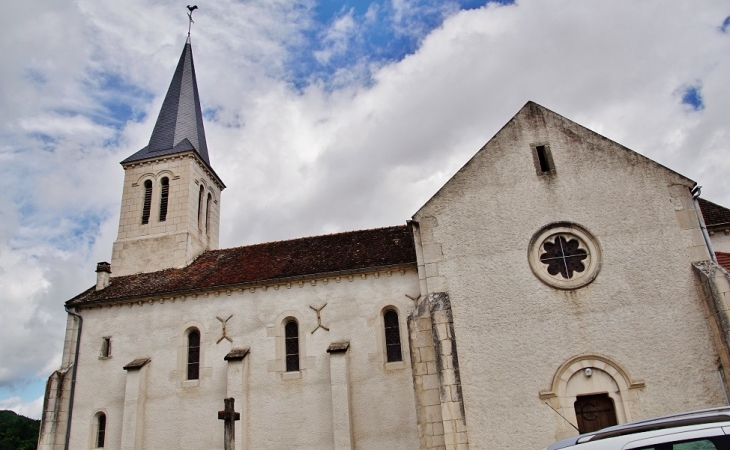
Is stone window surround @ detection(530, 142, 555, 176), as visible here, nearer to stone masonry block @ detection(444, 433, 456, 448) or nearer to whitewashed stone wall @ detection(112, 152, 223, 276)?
stone masonry block @ detection(444, 433, 456, 448)

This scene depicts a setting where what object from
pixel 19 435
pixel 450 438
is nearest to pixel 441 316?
pixel 450 438

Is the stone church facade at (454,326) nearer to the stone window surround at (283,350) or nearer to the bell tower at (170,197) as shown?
the stone window surround at (283,350)

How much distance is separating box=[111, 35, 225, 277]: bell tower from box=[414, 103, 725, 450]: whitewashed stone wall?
1381 centimetres

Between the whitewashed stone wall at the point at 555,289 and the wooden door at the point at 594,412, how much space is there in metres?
0.32

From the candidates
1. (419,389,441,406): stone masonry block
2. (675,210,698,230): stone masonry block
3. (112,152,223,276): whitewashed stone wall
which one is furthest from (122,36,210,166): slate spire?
(675,210,698,230): stone masonry block

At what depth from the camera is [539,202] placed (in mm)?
12930

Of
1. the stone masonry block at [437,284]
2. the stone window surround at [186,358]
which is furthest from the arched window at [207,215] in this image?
the stone masonry block at [437,284]

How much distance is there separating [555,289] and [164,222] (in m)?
17.6

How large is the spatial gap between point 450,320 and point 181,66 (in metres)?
23.6

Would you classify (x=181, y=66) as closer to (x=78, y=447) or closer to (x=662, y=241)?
(x=78, y=447)

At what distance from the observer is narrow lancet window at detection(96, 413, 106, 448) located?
703 inches

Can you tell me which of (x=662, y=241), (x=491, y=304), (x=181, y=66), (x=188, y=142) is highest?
(x=181, y=66)

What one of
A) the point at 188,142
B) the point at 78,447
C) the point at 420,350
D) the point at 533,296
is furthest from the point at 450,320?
the point at 188,142

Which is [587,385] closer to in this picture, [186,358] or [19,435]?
[186,358]
